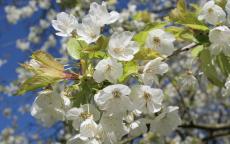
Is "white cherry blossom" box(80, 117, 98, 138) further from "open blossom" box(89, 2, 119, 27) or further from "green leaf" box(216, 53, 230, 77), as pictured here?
"green leaf" box(216, 53, 230, 77)

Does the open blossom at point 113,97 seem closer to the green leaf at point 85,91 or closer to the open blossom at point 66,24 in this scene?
the green leaf at point 85,91

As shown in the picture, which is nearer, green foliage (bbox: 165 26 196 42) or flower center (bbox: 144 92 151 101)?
flower center (bbox: 144 92 151 101)

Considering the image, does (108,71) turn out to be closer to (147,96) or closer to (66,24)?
(147,96)

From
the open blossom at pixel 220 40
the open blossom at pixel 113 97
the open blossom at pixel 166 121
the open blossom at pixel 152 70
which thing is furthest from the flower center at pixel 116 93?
the open blossom at pixel 220 40

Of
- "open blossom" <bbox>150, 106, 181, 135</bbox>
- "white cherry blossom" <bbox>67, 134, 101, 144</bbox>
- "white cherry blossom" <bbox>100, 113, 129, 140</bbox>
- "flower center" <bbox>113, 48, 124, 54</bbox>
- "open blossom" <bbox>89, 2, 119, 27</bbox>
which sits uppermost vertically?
"open blossom" <bbox>89, 2, 119, 27</bbox>

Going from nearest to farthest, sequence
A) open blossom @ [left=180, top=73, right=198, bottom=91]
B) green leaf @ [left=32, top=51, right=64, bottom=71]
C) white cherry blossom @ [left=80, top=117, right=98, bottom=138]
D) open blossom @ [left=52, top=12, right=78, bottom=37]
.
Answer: white cherry blossom @ [left=80, top=117, right=98, bottom=138], green leaf @ [left=32, top=51, right=64, bottom=71], open blossom @ [left=52, top=12, right=78, bottom=37], open blossom @ [left=180, top=73, right=198, bottom=91]

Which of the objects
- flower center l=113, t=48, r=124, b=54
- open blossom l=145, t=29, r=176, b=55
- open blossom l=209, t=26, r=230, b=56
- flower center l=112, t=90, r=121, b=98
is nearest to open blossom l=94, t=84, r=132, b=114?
flower center l=112, t=90, r=121, b=98
